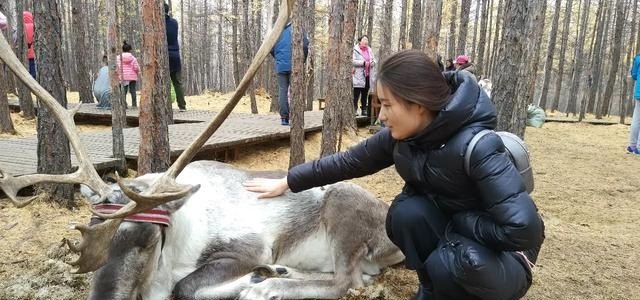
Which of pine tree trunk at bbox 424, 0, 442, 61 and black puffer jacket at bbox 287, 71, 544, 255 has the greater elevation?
pine tree trunk at bbox 424, 0, 442, 61

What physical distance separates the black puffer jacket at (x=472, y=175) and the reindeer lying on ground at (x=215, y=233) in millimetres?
979

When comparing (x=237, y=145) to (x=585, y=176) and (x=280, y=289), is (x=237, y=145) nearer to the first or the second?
(x=280, y=289)

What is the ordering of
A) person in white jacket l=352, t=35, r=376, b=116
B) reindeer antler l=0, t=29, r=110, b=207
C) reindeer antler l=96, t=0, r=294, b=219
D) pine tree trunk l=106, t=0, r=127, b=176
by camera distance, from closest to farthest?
reindeer antler l=96, t=0, r=294, b=219 < reindeer antler l=0, t=29, r=110, b=207 < pine tree trunk l=106, t=0, r=127, b=176 < person in white jacket l=352, t=35, r=376, b=116

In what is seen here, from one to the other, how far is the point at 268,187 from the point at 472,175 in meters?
1.64

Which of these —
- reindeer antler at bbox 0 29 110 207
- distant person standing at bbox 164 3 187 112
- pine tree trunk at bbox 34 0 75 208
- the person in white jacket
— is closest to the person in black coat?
reindeer antler at bbox 0 29 110 207

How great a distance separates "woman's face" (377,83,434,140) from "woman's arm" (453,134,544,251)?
1.06 feet

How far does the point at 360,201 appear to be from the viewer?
3822mm

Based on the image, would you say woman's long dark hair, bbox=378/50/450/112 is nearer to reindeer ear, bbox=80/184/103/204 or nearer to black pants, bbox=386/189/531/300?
black pants, bbox=386/189/531/300

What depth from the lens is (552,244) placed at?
4.64 m

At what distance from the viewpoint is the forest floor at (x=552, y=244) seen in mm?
3479

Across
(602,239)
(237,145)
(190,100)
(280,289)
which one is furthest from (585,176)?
(190,100)

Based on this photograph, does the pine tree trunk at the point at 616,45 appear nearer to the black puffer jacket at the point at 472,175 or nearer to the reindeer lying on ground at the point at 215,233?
the reindeer lying on ground at the point at 215,233

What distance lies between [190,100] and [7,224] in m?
17.4

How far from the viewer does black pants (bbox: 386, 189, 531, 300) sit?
241 cm
